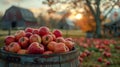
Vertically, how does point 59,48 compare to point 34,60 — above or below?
above

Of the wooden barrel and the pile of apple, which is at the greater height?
the pile of apple

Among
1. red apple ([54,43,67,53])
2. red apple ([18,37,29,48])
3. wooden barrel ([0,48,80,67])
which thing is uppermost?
red apple ([18,37,29,48])

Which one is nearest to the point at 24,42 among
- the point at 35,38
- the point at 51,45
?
the point at 35,38

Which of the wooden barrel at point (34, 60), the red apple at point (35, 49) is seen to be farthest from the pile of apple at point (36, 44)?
the wooden barrel at point (34, 60)

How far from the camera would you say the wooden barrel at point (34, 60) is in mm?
3365

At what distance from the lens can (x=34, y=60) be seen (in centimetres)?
336

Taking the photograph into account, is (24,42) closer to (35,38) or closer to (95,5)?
(35,38)

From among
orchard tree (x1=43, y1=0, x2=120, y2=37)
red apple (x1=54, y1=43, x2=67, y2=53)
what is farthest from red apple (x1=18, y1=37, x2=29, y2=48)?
orchard tree (x1=43, y1=0, x2=120, y2=37)

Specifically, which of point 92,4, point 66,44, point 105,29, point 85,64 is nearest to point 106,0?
point 92,4

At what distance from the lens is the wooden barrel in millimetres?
3365

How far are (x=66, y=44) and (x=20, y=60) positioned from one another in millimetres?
890

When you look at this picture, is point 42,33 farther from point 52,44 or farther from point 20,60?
point 20,60

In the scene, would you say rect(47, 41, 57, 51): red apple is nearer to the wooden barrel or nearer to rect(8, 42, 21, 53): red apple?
the wooden barrel

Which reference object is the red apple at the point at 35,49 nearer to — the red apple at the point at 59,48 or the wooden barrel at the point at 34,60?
the wooden barrel at the point at 34,60
